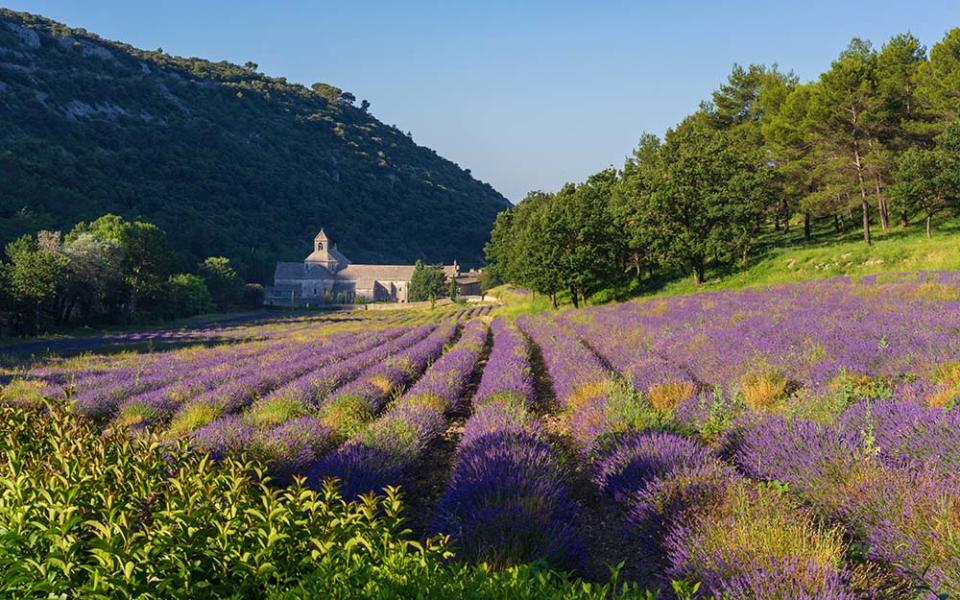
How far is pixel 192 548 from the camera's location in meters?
2.10

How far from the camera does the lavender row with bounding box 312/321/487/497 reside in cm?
448

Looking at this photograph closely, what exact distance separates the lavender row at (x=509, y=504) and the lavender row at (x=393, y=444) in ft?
2.12

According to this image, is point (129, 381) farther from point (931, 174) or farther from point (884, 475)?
point (931, 174)

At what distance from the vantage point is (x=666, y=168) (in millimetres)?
34750

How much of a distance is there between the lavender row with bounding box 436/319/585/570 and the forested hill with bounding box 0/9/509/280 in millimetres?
65875

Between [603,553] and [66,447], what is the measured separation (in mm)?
3597

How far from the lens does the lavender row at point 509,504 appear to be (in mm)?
3110

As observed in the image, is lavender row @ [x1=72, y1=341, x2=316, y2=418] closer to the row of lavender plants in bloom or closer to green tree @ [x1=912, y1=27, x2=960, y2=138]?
the row of lavender plants in bloom

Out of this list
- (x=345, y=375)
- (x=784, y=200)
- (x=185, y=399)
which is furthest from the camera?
(x=784, y=200)

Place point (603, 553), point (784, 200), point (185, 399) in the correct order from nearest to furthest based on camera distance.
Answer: point (603, 553), point (185, 399), point (784, 200)

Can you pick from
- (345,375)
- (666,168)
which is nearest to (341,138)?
(666,168)

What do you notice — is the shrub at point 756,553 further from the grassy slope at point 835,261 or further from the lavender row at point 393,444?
the grassy slope at point 835,261

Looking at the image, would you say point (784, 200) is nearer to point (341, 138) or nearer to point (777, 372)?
point (777, 372)

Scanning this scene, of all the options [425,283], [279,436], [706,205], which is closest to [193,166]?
[425,283]
